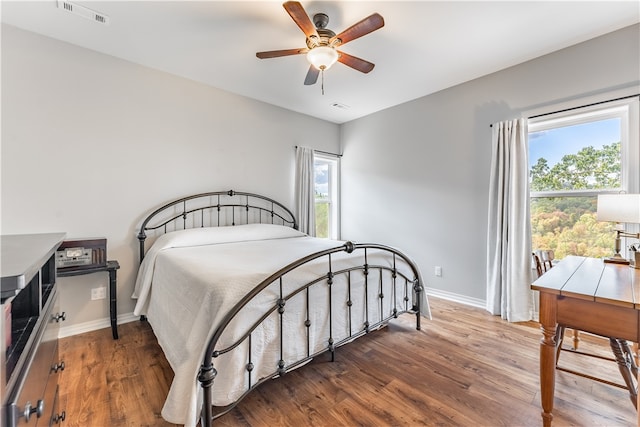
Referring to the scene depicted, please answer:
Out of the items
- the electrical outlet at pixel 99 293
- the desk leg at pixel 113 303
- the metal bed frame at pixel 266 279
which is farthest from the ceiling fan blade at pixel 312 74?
the electrical outlet at pixel 99 293

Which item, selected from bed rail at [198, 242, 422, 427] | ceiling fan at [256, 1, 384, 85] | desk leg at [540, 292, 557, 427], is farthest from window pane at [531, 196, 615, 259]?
ceiling fan at [256, 1, 384, 85]

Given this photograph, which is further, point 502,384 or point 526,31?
point 526,31

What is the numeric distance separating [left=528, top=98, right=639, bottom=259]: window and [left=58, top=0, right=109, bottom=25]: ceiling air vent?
398 cm

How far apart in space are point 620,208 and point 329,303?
203 cm

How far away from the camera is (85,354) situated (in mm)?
2219

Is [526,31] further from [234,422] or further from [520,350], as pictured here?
[234,422]

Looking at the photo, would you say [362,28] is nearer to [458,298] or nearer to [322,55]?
[322,55]

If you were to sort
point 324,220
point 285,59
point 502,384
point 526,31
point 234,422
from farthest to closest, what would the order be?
point 324,220 < point 285,59 < point 526,31 < point 502,384 < point 234,422

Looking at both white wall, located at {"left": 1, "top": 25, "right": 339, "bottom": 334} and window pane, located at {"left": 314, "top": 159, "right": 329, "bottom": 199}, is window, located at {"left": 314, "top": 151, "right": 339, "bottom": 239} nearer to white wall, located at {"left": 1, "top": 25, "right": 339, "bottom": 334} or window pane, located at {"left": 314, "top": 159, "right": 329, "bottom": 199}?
window pane, located at {"left": 314, "top": 159, "right": 329, "bottom": 199}

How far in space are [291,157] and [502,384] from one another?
3.51 metres

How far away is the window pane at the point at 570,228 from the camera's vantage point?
8.34ft

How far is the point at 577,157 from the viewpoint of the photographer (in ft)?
8.77

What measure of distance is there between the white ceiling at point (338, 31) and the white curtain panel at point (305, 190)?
3.83 ft

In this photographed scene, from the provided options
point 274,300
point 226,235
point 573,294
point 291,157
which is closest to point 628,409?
point 573,294
